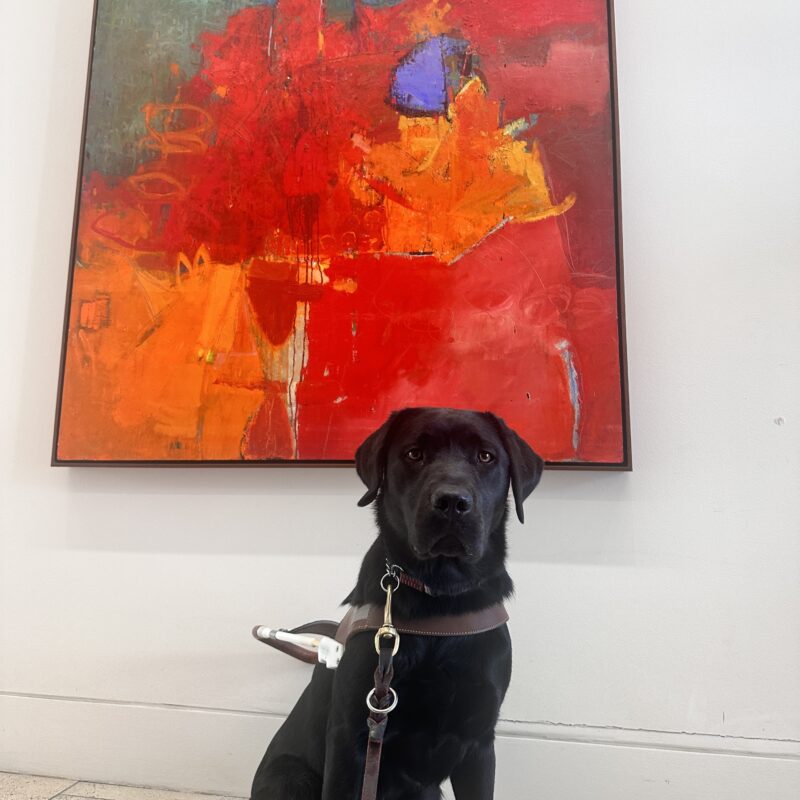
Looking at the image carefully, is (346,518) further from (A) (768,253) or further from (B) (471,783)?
(A) (768,253)

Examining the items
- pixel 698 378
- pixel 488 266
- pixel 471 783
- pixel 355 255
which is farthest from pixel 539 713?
pixel 355 255

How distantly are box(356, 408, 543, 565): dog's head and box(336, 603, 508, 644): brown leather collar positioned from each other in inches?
3.7

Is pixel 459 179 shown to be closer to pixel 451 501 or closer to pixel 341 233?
pixel 341 233

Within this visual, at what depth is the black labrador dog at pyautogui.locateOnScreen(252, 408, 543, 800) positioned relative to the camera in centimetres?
91

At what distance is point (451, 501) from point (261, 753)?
1.05 meters

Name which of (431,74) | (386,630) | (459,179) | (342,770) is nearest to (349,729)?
(342,770)

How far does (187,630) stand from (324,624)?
1.39 ft

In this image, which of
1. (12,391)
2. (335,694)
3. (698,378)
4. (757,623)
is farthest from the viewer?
(12,391)

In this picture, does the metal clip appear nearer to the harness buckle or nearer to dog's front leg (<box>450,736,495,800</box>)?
the harness buckle

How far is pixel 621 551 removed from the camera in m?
1.45

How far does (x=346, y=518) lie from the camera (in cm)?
155

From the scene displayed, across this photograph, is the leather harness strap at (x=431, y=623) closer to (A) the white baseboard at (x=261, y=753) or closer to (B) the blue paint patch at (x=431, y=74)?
(A) the white baseboard at (x=261, y=753)

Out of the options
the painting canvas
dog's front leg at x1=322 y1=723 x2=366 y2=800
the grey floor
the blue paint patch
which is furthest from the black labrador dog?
the blue paint patch

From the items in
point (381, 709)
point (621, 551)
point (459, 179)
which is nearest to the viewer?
point (381, 709)
